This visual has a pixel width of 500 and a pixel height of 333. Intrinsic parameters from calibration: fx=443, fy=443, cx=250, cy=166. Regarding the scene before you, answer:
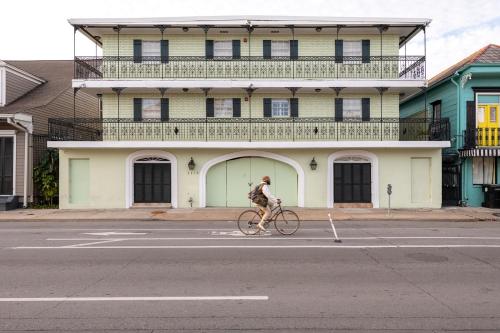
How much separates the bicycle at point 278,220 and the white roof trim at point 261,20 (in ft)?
38.2

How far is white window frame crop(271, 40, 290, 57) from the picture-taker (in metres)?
22.7

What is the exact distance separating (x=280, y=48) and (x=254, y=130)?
14.8 feet

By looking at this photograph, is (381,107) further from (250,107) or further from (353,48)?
(250,107)

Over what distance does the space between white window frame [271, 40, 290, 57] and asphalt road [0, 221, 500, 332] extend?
1264 centimetres

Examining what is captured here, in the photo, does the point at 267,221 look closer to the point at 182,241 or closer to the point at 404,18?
the point at 182,241

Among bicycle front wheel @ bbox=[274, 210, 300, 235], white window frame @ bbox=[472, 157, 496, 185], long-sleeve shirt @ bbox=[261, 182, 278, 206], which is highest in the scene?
white window frame @ bbox=[472, 157, 496, 185]

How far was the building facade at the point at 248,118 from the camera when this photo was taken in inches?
838

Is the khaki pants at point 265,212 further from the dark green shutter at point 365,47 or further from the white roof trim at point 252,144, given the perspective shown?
the dark green shutter at point 365,47

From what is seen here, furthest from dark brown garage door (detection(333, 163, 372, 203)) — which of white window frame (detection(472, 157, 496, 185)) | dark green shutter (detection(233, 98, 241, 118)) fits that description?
dark green shutter (detection(233, 98, 241, 118))

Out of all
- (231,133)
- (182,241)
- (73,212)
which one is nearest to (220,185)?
(231,133)

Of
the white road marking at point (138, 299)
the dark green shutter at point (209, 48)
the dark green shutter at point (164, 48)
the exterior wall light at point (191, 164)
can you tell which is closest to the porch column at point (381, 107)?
the dark green shutter at point (209, 48)

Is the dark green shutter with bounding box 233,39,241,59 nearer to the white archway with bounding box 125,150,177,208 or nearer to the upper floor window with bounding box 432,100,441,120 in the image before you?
the white archway with bounding box 125,150,177,208

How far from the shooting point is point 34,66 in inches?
1161

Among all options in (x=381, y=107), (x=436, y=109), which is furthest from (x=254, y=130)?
(x=436, y=109)
